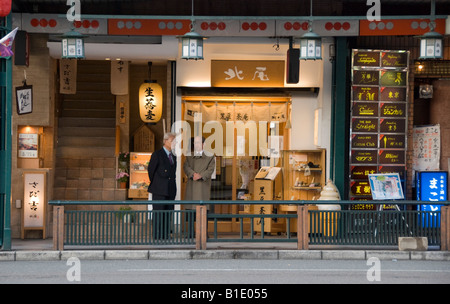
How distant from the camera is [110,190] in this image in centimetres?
2166

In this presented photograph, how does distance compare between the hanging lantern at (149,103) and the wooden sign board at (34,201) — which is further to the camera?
the hanging lantern at (149,103)

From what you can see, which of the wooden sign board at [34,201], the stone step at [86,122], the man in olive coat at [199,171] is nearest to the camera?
the wooden sign board at [34,201]

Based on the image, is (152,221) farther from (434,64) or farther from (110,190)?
(434,64)

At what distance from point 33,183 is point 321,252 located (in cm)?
710

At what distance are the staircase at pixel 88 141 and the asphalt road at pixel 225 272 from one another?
6827 millimetres

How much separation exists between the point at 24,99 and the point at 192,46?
182 inches

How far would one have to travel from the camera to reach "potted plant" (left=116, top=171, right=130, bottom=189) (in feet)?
71.2

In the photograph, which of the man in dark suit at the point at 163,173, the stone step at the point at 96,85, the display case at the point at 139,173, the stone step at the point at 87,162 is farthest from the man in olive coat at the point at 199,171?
the stone step at the point at 96,85

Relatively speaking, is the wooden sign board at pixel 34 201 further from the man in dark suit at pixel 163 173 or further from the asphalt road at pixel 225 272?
the asphalt road at pixel 225 272

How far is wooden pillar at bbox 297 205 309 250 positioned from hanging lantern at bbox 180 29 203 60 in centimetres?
378

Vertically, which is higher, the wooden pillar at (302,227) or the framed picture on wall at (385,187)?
the framed picture on wall at (385,187)

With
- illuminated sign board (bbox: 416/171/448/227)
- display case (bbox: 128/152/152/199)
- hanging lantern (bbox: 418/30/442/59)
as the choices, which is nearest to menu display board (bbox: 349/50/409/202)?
illuminated sign board (bbox: 416/171/448/227)

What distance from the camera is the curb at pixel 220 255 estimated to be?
1523cm

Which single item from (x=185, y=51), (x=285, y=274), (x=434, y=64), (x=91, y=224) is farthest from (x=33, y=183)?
(x=434, y=64)
